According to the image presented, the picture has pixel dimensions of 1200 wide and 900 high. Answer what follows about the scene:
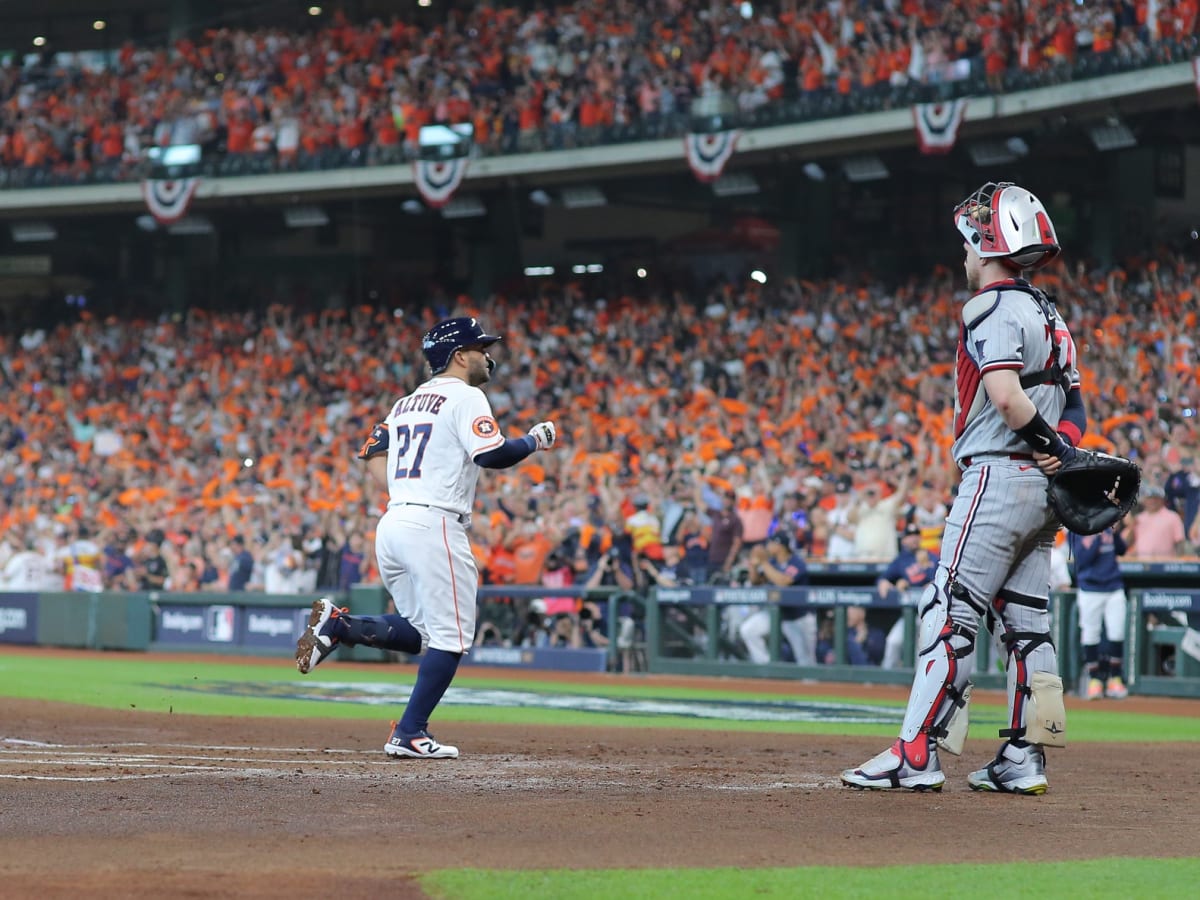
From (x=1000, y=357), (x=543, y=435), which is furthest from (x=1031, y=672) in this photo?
(x=543, y=435)

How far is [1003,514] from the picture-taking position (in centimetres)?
573

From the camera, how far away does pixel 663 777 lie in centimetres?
643

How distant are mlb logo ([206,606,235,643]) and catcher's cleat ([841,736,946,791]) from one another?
15531 mm

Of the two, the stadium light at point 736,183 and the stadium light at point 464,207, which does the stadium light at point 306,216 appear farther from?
the stadium light at point 736,183

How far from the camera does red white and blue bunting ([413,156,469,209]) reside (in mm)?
26641

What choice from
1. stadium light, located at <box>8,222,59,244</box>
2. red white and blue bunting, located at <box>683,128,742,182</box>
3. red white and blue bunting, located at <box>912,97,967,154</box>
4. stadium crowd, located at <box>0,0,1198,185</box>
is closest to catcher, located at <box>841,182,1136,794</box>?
stadium crowd, located at <box>0,0,1198,185</box>

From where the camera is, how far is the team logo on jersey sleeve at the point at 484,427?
7102mm

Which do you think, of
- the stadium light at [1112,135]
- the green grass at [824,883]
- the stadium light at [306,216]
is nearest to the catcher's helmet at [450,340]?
the green grass at [824,883]

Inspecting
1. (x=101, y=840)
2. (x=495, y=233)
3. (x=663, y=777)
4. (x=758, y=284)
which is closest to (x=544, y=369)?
(x=758, y=284)

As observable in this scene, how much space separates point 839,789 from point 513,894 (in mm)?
2517

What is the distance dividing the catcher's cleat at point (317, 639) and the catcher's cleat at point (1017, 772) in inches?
110

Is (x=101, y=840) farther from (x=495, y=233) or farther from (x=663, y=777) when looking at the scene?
(x=495, y=233)

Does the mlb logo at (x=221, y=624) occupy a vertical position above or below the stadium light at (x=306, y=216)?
below

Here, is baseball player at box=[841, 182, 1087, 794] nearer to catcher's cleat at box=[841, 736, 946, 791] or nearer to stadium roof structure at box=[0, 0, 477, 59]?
catcher's cleat at box=[841, 736, 946, 791]
